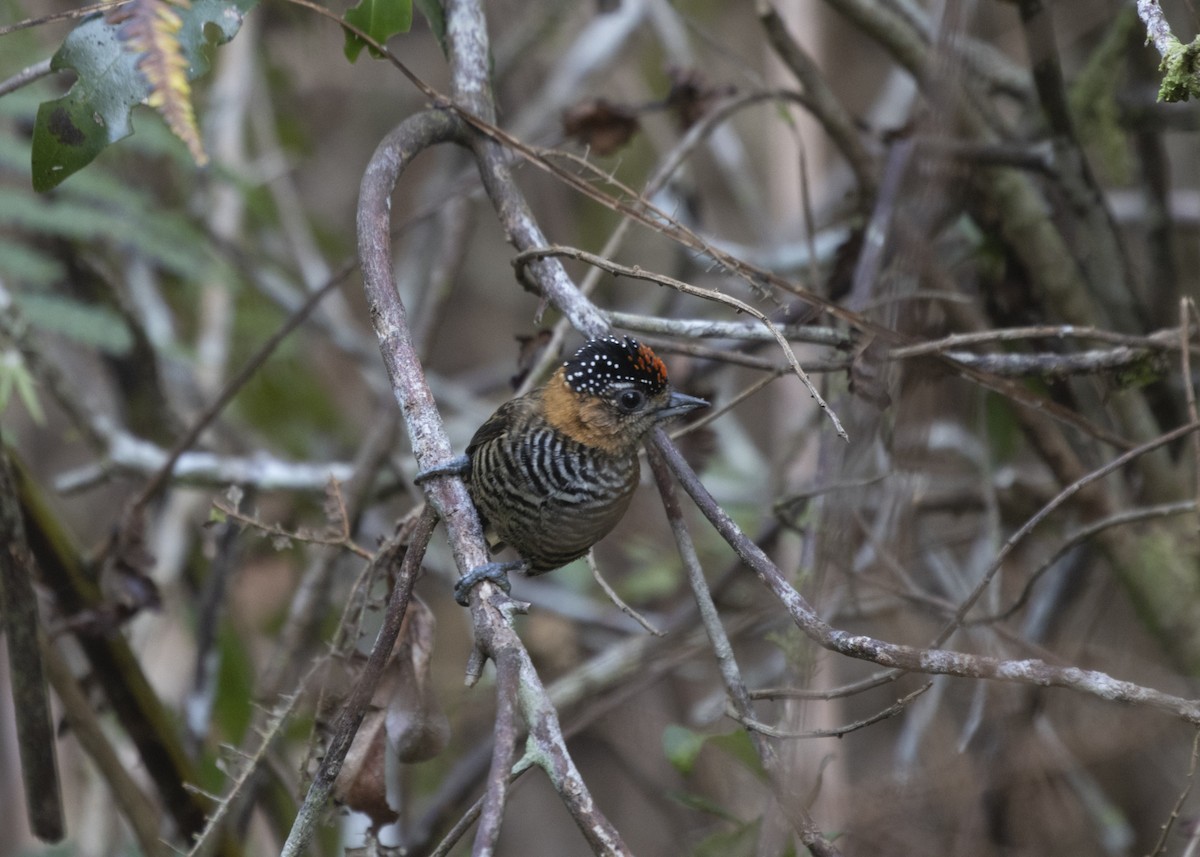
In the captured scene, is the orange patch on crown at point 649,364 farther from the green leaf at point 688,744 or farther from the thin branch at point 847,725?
the thin branch at point 847,725

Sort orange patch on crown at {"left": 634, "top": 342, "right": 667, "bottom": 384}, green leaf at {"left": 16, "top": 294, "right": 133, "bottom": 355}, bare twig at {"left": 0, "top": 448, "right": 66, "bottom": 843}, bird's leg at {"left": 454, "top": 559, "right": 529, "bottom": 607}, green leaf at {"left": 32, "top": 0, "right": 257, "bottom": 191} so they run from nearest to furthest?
1. bird's leg at {"left": 454, "top": 559, "right": 529, "bottom": 607}
2. green leaf at {"left": 32, "top": 0, "right": 257, "bottom": 191}
3. bare twig at {"left": 0, "top": 448, "right": 66, "bottom": 843}
4. orange patch on crown at {"left": 634, "top": 342, "right": 667, "bottom": 384}
5. green leaf at {"left": 16, "top": 294, "right": 133, "bottom": 355}

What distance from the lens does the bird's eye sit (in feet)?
8.70

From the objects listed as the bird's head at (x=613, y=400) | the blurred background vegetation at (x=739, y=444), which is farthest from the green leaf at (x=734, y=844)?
the bird's head at (x=613, y=400)

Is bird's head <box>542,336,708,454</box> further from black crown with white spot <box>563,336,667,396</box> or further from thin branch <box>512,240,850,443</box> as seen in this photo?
thin branch <box>512,240,850,443</box>

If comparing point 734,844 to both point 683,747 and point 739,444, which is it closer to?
point 683,747

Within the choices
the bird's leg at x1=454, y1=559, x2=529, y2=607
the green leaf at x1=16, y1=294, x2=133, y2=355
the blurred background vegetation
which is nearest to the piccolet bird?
the blurred background vegetation

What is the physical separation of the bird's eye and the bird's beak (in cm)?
5

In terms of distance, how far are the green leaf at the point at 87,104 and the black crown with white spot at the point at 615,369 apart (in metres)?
1.02

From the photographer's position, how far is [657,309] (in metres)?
4.91

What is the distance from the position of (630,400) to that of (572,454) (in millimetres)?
188

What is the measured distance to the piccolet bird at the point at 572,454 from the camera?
Answer: 256 cm

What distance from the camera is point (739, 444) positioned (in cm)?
557

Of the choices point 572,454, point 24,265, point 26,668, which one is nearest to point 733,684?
point 572,454

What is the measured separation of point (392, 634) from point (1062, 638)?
9.46 feet
